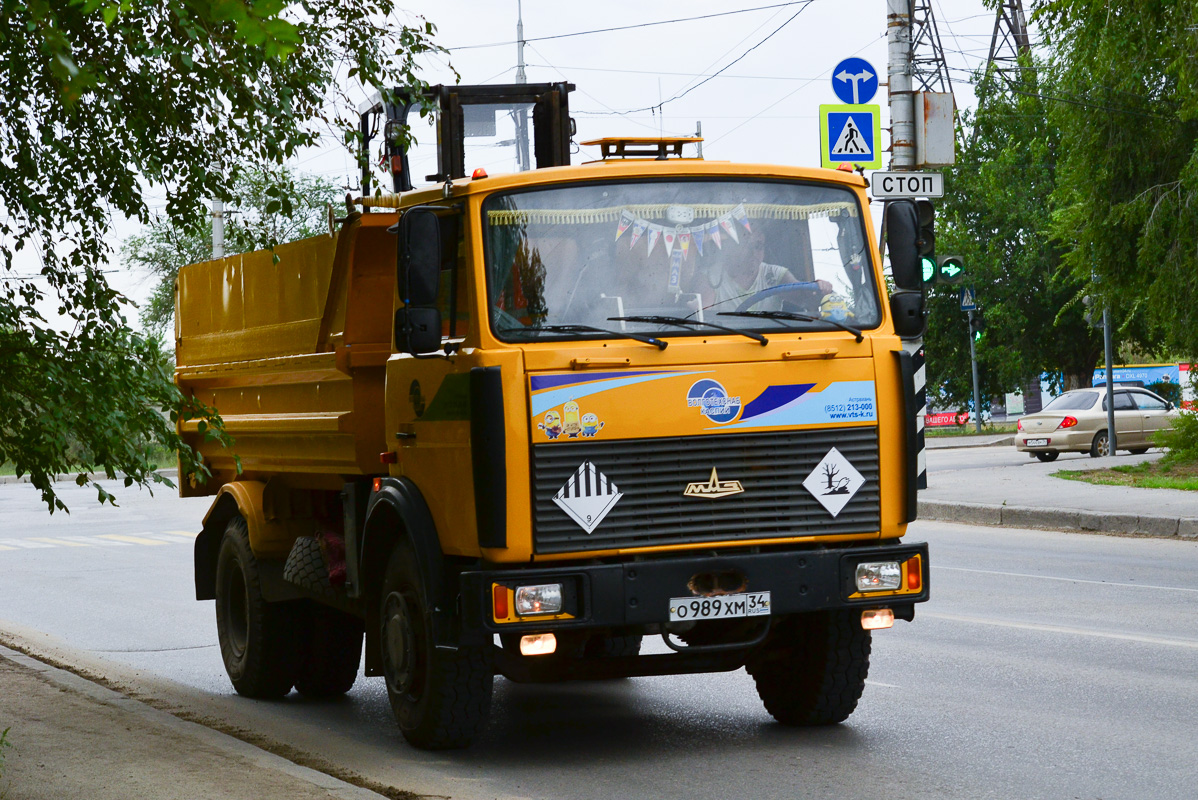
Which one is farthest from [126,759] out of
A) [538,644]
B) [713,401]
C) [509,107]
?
[509,107]

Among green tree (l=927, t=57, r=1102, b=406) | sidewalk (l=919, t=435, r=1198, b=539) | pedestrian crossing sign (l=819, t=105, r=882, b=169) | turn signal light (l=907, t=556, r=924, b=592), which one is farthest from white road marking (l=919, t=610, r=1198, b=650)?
green tree (l=927, t=57, r=1102, b=406)

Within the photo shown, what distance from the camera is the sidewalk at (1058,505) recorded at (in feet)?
54.0

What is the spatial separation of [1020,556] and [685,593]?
30.3 ft

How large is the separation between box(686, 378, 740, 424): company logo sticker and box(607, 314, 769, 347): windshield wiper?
0.25 m

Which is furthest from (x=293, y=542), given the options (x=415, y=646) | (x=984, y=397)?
(x=984, y=397)

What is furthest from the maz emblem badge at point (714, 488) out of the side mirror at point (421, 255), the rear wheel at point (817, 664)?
the side mirror at point (421, 255)

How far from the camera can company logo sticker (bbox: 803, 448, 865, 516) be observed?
643 centimetres

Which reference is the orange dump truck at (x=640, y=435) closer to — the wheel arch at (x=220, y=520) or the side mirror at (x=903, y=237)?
the side mirror at (x=903, y=237)

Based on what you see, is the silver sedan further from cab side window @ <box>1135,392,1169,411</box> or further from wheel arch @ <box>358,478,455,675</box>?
wheel arch @ <box>358,478,455,675</box>

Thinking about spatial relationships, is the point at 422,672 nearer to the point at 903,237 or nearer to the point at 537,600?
the point at 537,600

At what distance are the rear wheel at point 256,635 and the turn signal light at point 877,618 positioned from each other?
11.7ft

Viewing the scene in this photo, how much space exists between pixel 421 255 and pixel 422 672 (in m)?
1.82

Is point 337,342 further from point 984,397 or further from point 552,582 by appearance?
point 984,397

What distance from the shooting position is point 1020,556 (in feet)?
48.0
